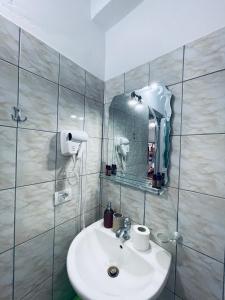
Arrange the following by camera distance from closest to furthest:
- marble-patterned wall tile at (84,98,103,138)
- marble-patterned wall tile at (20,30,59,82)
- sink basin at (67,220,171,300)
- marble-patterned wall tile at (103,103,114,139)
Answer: sink basin at (67,220,171,300) → marble-patterned wall tile at (20,30,59,82) → marble-patterned wall tile at (84,98,103,138) → marble-patterned wall tile at (103,103,114,139)

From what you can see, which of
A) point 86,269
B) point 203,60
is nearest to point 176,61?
point 203,60

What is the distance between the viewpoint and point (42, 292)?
0.97m

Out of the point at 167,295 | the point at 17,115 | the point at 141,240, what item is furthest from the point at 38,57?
the point at 167,295

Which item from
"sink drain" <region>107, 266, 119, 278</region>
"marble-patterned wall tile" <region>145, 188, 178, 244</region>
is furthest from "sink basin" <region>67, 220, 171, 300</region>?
"marble-patterned wall tile" <region>145, 188, 178, 244</region>

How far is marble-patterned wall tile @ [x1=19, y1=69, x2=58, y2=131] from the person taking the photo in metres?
0.82

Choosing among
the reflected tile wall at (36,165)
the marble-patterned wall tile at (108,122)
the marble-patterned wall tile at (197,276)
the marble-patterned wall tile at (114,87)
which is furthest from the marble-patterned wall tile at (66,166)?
the marble-patterned wall tile at (197,276)

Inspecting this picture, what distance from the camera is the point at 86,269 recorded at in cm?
91

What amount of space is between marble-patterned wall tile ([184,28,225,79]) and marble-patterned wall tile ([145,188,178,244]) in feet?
2.24

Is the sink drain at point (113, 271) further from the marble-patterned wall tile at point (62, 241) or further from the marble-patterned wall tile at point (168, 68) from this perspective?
the marble-patterned wall tile at point (168, 68)

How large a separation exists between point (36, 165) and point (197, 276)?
1.08 m

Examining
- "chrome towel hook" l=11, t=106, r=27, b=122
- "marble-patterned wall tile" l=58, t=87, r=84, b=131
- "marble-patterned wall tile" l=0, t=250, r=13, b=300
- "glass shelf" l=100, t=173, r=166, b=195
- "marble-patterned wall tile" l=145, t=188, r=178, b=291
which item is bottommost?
"marble-patterned wall tile" l=0, t=250, r=13, b=300

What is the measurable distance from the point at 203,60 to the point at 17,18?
101 cm

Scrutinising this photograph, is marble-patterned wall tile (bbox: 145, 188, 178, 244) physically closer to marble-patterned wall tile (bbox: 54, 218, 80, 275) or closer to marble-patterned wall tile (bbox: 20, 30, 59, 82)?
marble-patterned wall tile (bbox: 54, 218, 80, 275)

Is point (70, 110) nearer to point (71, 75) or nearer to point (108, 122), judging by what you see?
point (71, 75)
